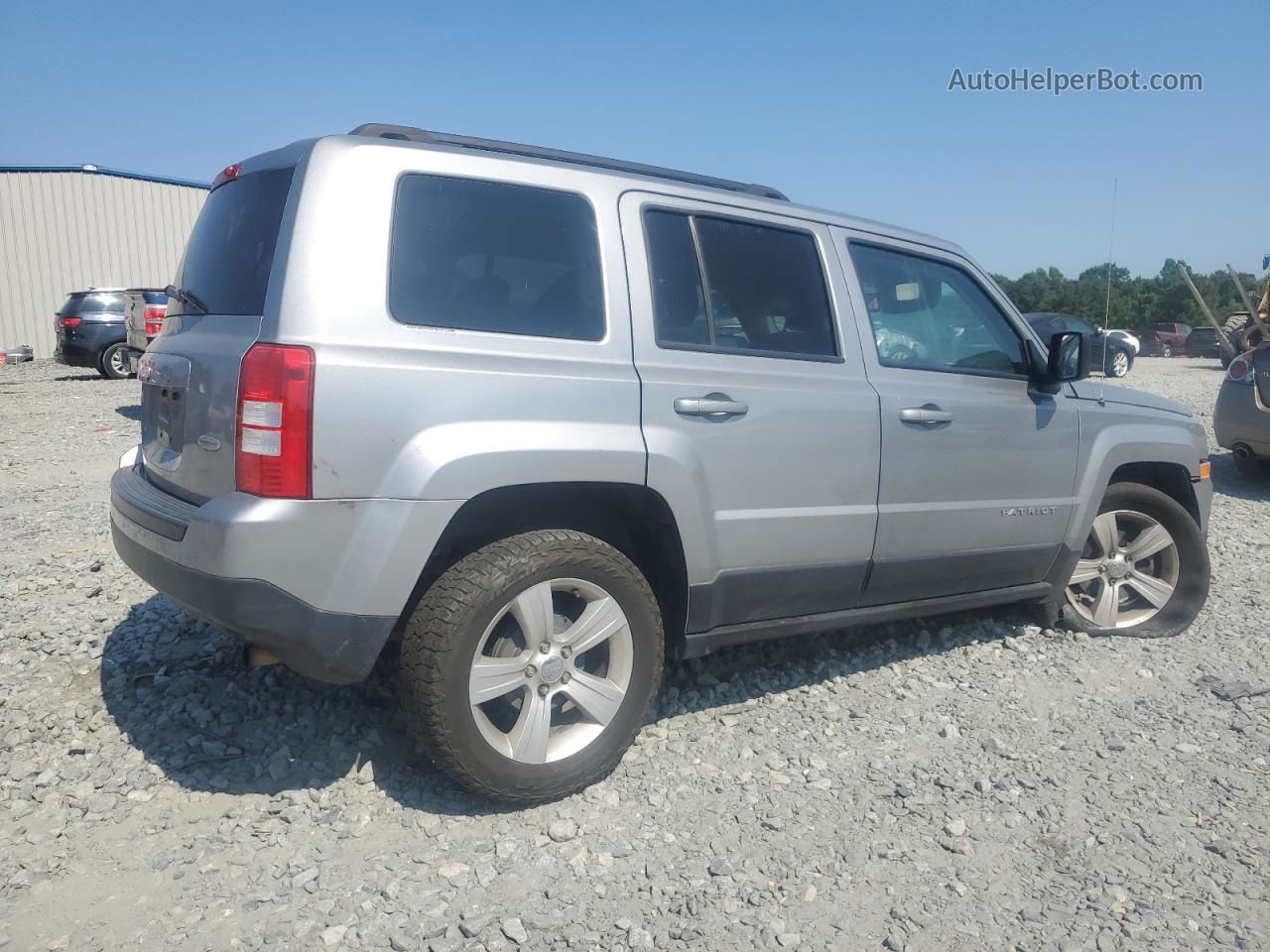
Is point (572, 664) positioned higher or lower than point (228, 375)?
lower

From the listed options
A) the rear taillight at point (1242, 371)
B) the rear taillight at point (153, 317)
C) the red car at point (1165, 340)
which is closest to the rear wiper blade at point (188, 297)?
the rear taillight at point (1242, 371)

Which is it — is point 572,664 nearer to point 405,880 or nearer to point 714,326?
point 405,880

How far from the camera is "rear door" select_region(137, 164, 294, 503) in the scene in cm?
277

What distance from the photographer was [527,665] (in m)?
2.99

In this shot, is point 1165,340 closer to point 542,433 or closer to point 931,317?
point 931,317

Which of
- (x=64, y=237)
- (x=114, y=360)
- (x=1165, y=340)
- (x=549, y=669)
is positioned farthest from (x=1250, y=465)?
(x=1165, y=340)

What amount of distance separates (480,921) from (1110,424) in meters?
3.58

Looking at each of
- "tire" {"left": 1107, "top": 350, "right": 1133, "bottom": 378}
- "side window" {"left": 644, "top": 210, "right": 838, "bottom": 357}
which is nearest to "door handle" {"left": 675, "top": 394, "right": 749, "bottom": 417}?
"side window" {"left": 644, "top": 210, "right": 838, "bottom": 357}

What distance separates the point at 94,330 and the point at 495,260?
16708 millimetres

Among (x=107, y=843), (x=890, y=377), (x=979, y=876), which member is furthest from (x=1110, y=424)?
(x=107, y=843)

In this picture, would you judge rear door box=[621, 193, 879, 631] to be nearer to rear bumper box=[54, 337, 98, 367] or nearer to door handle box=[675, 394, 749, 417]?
door handle box=[675, 394, 749, 417]

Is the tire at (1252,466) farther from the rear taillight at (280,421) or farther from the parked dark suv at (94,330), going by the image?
the parked dark suv at (94,330)

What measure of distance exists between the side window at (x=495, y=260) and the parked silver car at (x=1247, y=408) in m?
7.30

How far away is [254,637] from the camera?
273cm
